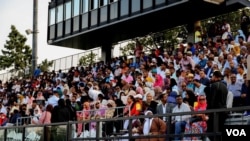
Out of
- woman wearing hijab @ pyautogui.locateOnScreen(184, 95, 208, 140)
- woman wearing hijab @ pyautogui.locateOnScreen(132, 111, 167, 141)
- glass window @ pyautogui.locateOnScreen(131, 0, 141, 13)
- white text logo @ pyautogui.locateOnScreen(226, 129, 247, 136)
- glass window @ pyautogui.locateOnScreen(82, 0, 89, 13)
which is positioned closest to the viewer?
white text logo @ pyautogui.locateOnScreen(226, 129, 247, 136)

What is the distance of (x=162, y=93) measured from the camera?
16062 millimetres

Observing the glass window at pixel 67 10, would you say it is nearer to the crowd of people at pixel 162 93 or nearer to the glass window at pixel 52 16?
the glass window at pixel 52 16

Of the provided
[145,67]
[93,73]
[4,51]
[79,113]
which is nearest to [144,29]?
[93,73]

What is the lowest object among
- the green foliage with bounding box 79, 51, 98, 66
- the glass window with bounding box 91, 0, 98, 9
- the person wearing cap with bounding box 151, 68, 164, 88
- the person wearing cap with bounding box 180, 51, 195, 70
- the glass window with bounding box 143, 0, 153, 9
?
the person wearing cap with bounding box 151, 68, 164, 88

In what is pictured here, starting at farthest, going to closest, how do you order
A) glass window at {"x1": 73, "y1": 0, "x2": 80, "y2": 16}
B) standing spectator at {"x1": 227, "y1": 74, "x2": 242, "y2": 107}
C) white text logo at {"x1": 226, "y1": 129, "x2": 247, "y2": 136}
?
glass window at {"x1": 73, "y1": 0, "x2": 80, "y2": 16} → standing spectator at {"x1": 227, "y1": 74, "x2": 242, "y2": 107} → white text logo at {"x1": 226, "y1": 129, "x2": 247, "y2": 136}

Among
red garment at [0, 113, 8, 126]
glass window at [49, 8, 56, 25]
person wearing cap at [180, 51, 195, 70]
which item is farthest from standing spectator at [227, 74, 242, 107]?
glass window at [49, 8, 56, 25]

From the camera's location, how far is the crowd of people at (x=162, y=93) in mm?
13023

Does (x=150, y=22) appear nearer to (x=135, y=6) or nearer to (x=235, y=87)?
(x=135, y=6)

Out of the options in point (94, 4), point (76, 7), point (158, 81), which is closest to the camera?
point (158, 81)

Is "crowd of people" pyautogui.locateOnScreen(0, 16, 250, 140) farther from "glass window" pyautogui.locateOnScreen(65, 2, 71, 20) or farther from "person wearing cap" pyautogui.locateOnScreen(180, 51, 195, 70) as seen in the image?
"glass window" pyautogui.locateOnScreen(65, 2, 71, 20)

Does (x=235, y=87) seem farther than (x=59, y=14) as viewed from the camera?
No

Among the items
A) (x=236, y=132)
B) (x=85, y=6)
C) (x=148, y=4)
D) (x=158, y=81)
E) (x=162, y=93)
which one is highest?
(x=85, y=6)

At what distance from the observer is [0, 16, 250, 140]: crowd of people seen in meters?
13.0

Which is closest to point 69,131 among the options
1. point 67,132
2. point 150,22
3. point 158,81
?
point 67,132
